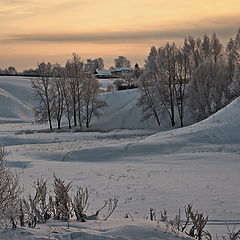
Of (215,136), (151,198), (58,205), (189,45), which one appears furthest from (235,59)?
(58,205)

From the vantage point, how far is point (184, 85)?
217 feet

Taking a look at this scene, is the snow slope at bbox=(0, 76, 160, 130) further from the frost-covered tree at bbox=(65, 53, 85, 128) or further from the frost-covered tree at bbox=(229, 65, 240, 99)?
the frost-covered tree at bbox=(229, 65, 240, 99)

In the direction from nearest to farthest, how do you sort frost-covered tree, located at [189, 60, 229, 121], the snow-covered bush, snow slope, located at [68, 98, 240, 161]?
the snow-covered bush → snow slope, located at [68, 98, 240, 161] → frost-covered tree, located at [189, 60, 229, 121]

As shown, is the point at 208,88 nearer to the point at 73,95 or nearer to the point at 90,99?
the point at 90,99

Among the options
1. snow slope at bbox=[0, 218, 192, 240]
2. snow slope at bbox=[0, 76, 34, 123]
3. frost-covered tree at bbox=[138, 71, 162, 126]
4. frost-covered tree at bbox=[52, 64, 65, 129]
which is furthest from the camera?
snow slope at bbox=[0, 76, 34, 123]

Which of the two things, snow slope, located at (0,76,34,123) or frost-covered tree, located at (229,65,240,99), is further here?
snow slope, located at (0,76,34,123)

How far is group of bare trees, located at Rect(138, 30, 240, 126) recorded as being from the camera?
59.5 meters

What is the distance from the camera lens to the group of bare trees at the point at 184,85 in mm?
59500

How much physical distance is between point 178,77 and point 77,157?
119 ft

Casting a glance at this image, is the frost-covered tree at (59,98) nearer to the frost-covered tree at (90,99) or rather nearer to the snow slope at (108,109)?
the frost-covered tree at (90,99)

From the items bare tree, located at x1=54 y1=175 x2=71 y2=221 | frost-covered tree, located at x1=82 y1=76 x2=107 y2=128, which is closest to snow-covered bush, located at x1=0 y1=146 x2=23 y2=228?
bare tree, located at x1=54 y1=175 x2=71 y2=221

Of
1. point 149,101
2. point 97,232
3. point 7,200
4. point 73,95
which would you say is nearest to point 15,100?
point 73,95

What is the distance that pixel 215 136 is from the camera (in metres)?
35.9

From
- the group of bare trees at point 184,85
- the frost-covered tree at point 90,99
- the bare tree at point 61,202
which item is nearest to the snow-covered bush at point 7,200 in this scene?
the bare tree at point 61,202
